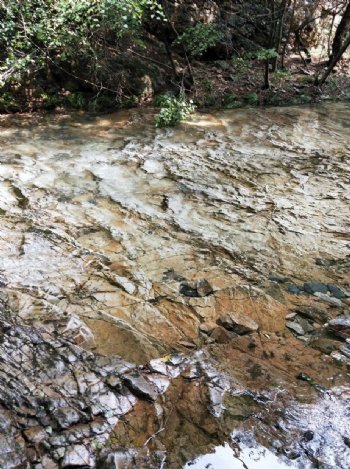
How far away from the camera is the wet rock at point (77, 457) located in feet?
7.52

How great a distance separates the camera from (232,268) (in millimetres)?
4266

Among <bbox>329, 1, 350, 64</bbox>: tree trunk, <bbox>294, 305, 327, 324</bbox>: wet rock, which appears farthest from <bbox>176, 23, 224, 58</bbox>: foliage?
<bbox>294, 305, 327, 324</bbox>: wet rock

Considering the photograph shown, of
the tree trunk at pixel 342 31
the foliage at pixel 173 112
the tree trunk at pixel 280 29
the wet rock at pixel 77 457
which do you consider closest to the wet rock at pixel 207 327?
the wet rock at pixel 77 457

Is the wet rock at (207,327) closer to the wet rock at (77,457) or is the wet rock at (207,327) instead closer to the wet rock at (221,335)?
the wet rock at (221,335)

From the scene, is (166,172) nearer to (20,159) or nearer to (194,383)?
(20,159)

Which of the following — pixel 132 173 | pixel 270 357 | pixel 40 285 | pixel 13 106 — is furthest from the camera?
pixel 13 106

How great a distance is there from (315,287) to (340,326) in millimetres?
574

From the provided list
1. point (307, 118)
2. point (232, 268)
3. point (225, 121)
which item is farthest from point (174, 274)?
point (307, 118)

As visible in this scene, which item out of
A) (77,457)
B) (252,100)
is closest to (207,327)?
(77,457)

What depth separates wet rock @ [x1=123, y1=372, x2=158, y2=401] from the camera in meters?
2.76

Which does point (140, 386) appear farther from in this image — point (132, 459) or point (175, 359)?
point (132, 459)

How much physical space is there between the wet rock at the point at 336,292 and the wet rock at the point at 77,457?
2.61 meters

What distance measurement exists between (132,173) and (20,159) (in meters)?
1.75

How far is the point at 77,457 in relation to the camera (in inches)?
91.5
